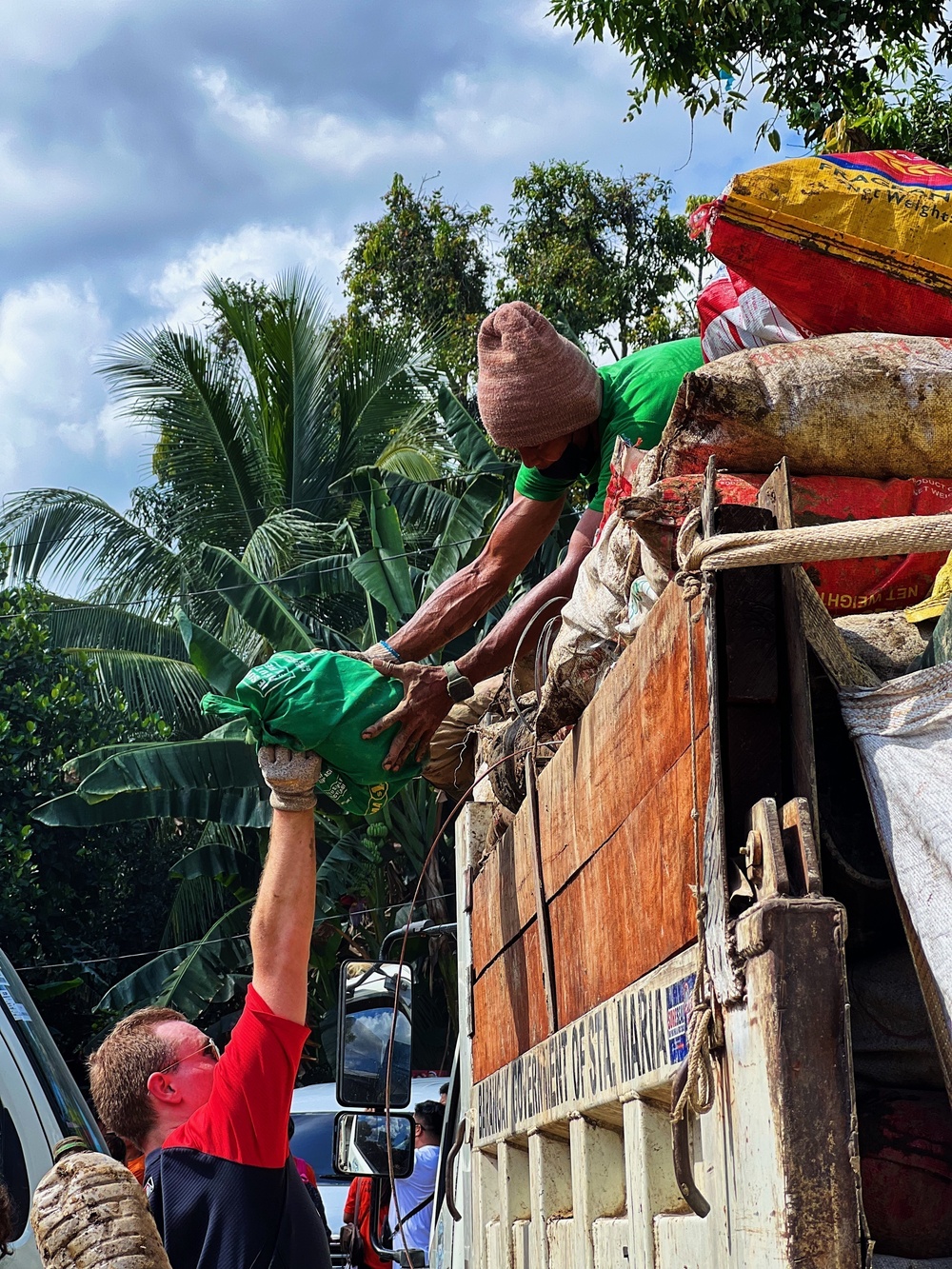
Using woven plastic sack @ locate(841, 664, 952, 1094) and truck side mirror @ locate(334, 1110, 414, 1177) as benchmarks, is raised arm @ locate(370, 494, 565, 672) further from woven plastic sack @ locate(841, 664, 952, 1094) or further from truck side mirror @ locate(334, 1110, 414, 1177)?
woven plastic sack @ locate(841, 664, 952, 1094)

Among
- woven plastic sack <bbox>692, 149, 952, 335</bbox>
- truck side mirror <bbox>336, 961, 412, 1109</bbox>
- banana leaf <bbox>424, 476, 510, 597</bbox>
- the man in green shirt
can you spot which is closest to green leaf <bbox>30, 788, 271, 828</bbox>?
banana leaf <bbox>424, 476, 510, 597</bbox>

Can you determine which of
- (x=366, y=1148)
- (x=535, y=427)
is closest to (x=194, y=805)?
(x=366, y=1148)

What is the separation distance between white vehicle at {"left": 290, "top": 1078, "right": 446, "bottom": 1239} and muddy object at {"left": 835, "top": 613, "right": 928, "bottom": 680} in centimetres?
626

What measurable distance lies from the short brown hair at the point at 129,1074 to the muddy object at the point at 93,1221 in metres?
0.89

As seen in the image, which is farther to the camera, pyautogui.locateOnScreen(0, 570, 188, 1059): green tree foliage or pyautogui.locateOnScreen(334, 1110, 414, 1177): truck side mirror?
pyautogui.locateOnScreen(0, 570, 188, 1059): green tree foliage

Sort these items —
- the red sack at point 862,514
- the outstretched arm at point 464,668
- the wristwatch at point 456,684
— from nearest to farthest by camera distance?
the red sack at point 862,514
the outstretched arm at point 464,668
the wristwatch at point 456,684

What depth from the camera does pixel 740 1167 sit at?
1.19 metres

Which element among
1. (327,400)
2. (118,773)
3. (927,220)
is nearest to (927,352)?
(927,220)

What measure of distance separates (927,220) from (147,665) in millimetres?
10668

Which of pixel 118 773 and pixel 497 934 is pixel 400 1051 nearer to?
pixel 497 934

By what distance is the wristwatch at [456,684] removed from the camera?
2.97 meters

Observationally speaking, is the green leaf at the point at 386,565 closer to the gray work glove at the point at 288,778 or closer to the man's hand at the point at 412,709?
the man's hand at the point at 412,709

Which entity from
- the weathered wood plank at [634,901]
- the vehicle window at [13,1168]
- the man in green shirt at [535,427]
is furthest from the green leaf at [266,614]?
the weathered wood plank at [634,901]

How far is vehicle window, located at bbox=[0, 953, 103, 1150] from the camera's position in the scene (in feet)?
12.2
